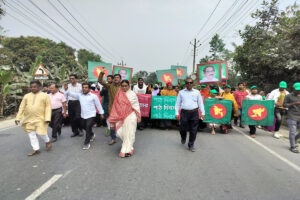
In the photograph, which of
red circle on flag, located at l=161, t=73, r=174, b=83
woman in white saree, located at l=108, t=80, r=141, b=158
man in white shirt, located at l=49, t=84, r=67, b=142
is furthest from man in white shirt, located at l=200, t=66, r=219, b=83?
man in white shirt, located at l=49, t=84, r=67, b=142

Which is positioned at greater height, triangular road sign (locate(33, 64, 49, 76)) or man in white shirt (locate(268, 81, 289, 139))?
triangular road sign (locate(33, 64, 49, 76))

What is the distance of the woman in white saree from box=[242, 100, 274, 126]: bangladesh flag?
428 centimetres

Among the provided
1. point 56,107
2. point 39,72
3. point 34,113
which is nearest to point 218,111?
point 56,107

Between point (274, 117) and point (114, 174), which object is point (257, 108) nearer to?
point (274, 117)

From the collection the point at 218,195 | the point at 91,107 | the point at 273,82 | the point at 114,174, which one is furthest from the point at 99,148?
the point at 273,82

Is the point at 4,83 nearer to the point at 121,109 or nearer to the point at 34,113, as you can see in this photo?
the point at 34,113

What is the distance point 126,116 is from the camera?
4.47 meters

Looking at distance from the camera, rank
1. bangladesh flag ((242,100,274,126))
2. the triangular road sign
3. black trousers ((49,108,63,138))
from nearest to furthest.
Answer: black trousers ((49,108,63,138))
bangladesh flag ((242,100,274,126))
the triangular road sign

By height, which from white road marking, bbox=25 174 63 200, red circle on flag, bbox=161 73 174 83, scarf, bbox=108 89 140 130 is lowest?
white road marking, bbox=25 174 63 200

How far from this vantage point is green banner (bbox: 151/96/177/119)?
719cm

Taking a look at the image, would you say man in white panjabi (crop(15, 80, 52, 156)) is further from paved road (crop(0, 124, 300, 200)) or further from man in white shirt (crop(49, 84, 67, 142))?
man in white shirt (crop(49, 84, 67, 142))

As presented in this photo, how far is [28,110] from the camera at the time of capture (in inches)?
175

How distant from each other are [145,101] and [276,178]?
189 inches

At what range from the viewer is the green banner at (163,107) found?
283 inches
